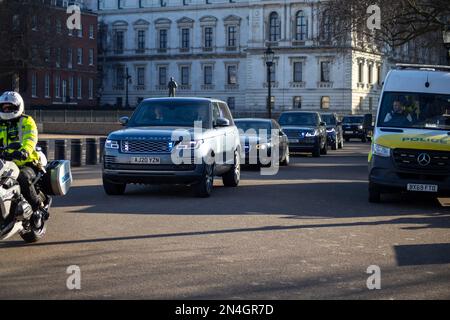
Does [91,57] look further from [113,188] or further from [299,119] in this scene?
[113,188]

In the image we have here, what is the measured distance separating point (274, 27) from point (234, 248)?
95789mm

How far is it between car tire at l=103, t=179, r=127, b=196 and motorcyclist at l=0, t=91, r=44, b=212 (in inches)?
234

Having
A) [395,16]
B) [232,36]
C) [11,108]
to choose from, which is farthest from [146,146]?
[232,36]

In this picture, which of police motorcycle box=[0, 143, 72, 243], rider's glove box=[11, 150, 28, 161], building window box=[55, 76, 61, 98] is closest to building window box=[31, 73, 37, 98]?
building window box=[55, 76, 61, 98]

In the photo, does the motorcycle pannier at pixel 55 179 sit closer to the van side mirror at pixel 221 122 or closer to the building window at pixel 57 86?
the van side mirror at pixel 221 122

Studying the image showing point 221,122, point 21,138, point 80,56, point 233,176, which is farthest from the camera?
point 80,56

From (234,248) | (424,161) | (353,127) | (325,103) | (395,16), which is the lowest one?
(234,248)

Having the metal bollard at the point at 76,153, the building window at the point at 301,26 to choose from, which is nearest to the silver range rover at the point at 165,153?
the metal bollard at the point at 76,153

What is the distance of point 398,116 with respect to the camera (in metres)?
16.3

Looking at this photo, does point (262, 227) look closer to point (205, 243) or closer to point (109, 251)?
point (205, 243)

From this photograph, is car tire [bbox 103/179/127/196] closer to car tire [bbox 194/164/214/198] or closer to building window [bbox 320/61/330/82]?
car tire [bbox 194/164/214/198]

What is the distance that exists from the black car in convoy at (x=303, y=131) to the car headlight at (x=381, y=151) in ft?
55.2

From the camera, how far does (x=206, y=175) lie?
15930 mm
